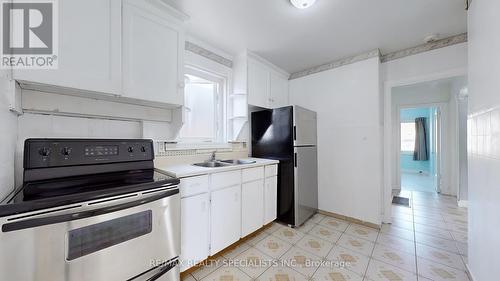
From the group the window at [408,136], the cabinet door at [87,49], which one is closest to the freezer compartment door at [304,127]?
the cabinet door at [87,49]

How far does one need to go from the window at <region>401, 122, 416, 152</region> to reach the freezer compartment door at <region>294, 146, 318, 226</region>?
6.16 metres

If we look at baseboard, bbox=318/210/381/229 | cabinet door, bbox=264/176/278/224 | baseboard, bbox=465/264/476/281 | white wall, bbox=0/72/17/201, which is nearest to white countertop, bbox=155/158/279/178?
cabinet door, bbox=264/176/278/224

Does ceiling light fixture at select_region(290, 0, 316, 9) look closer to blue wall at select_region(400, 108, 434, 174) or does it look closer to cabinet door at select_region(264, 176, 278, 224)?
cabinet door at select_region(264, 176, 278, 224)

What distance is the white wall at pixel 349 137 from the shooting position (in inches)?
95.6

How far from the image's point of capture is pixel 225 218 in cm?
182

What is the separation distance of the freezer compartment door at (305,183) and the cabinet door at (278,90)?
3.05 feet

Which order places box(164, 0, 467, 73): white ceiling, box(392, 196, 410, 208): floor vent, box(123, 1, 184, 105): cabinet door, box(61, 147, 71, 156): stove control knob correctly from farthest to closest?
box(392, 196, 410, 208): floor vent
box(164, 0, 467, 73): white ceiling
box(123, 1, 184, 105): cabinet door
box(61, 147, 71, 156): stove control knob

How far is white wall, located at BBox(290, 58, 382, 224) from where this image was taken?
7.97 feet

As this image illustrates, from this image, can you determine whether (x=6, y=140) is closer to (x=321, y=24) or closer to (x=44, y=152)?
(x=44, y=152)

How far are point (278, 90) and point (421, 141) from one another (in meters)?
6.48

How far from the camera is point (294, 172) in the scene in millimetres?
2389

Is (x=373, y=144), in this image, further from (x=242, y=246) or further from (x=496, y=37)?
(x=242, y=246)

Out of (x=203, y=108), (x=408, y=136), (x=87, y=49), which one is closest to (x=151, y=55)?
(x=87, y=49)

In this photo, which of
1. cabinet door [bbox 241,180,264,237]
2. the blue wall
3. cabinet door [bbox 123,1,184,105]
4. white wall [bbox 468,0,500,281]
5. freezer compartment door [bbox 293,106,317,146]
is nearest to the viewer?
white wall [bbox 468,0,500,281]
